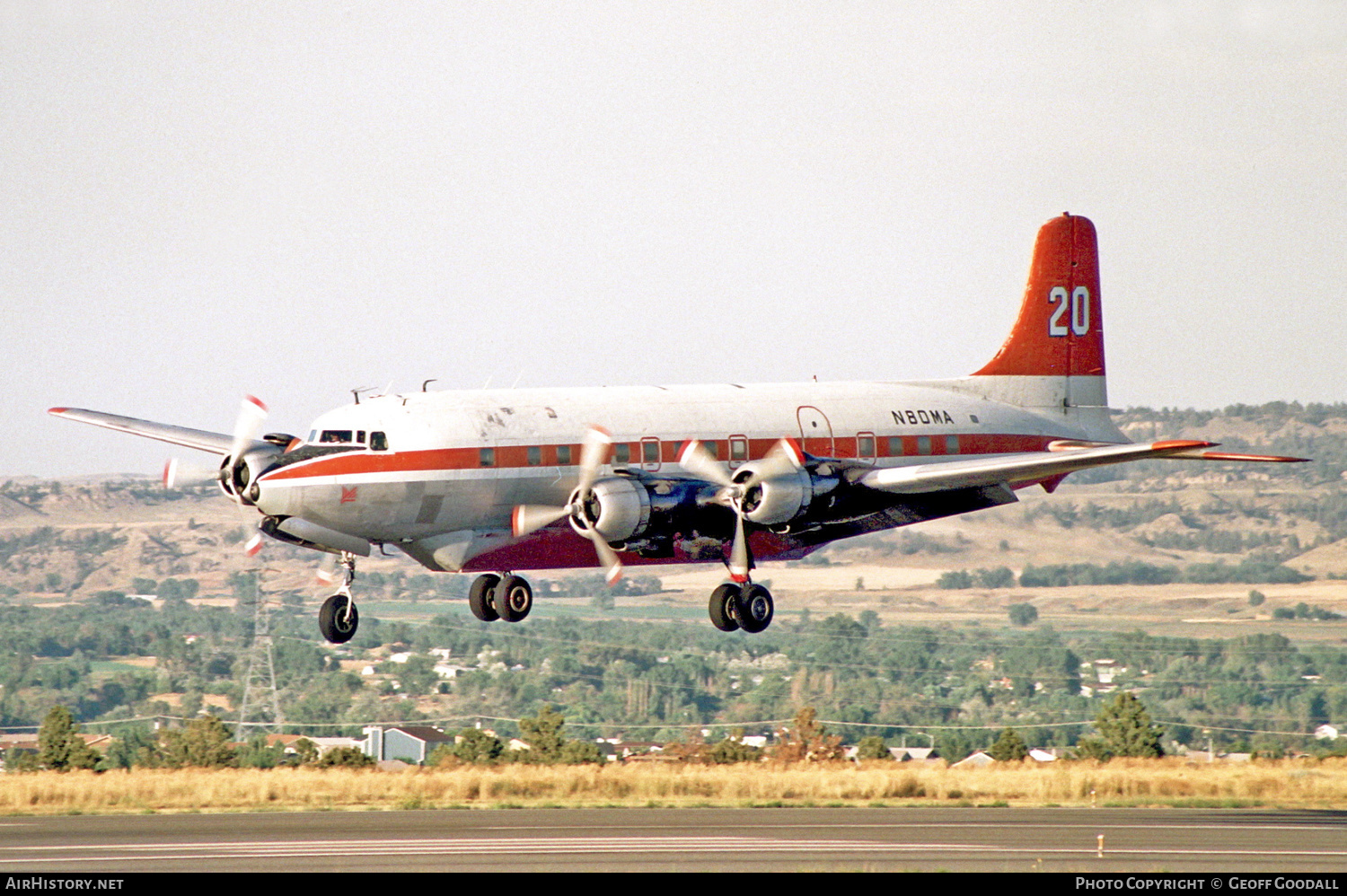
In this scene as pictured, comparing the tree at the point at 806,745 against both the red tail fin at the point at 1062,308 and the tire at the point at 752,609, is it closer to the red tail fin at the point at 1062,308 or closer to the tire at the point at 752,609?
the red tail fin at the point at 1062,308

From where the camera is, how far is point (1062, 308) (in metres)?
45.5

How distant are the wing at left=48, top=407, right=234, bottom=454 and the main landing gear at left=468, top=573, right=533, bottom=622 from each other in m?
6.26

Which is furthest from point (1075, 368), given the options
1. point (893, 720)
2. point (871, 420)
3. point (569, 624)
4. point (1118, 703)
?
point (569, 624)

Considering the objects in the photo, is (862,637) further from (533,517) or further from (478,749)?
(533,517)

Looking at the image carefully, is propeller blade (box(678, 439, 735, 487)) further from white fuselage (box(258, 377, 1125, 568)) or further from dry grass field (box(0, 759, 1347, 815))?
dry grass field (box(0, 759, 1347, 815))

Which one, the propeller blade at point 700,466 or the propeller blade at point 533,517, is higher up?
the propeller blade at point 700,466

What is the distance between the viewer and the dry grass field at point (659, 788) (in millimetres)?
54312

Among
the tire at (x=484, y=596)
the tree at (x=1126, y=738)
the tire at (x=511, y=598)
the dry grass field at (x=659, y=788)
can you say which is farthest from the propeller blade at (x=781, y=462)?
the tree at (x=1126, y=738)

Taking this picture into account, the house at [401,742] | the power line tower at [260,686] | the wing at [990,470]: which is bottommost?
the house at [401,742]

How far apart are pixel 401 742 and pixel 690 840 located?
72.1m

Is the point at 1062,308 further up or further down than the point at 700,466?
further up

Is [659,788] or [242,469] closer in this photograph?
[242,469]

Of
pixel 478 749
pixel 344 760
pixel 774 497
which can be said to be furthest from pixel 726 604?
pixel 344 760

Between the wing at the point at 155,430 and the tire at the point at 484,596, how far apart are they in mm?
6124
